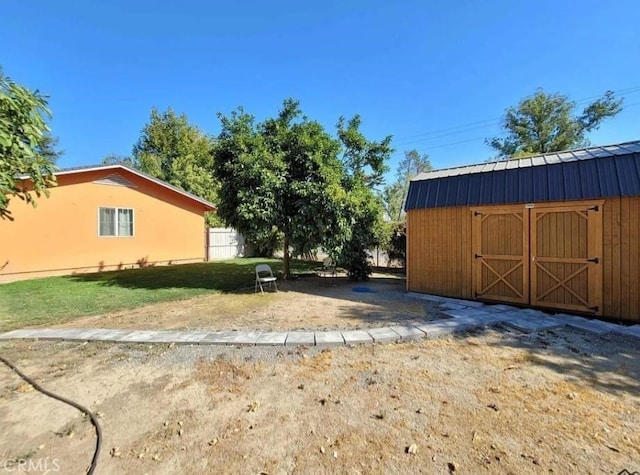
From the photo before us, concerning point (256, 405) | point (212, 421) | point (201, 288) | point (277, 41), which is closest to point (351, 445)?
point (256, 405)

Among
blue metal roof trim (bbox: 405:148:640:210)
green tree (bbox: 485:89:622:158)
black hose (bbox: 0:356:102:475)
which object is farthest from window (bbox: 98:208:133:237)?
green tree (bbox: 485:89:622:158)

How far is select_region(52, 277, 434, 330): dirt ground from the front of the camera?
5.35 metres

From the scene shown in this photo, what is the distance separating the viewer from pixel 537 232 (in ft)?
20.5

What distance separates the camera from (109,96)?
18.6 meters

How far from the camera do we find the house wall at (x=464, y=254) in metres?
5.35

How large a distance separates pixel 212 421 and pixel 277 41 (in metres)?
12.2

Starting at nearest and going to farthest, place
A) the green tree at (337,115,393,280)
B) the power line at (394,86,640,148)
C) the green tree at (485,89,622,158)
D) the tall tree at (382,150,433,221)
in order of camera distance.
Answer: the green tree at (337,115,393,280) < the power line at (394,86,640,148) < the green tree at (485,89,622,158) < the tall tree at (382,150,433,221)

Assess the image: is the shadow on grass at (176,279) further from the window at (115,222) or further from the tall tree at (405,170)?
the tall tree at (405,170)

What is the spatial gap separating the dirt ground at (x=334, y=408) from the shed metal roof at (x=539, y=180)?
285 centimetres

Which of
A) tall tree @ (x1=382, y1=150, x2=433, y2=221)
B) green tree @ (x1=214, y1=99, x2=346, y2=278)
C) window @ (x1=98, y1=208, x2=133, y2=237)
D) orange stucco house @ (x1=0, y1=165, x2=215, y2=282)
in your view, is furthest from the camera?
tall tree @ (x1=382, y1=150, x2=433, y2=221)

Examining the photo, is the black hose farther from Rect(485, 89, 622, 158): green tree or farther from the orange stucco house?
Rect(485, 89, 622, 158): green tree

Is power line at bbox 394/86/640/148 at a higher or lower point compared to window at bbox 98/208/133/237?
higher

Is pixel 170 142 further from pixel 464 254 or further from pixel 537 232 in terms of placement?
pixel 537 232

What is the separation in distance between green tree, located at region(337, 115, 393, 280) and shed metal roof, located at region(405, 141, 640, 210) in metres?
1.95
